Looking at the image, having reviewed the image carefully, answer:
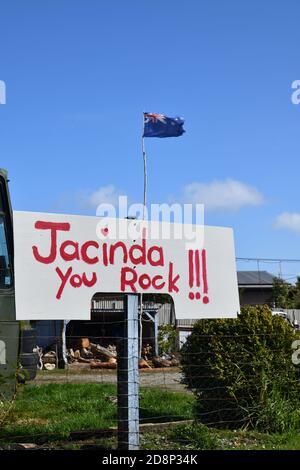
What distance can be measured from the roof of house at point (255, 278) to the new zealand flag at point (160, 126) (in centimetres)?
1959

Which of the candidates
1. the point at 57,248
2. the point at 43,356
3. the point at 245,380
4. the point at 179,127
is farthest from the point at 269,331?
the point at 179,127

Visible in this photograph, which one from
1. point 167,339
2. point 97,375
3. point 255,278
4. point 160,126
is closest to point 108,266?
point 97,375

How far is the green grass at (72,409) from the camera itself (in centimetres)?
809

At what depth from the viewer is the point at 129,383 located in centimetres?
606

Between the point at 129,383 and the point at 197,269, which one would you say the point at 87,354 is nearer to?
the point at 197,269

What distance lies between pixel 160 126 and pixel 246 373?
20.5 metres

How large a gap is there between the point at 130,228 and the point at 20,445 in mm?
2513

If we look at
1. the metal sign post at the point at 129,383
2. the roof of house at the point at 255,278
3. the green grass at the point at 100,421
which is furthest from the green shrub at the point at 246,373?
the roof of house at the point at 255,278

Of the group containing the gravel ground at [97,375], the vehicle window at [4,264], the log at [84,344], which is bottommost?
the gravel ground at [97,375]

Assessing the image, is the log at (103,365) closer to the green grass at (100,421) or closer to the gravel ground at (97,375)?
the gravel ground at (97,375)

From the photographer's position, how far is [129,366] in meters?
6.08

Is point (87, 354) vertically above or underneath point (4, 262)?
underneath

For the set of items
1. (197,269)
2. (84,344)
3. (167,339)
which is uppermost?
(197,269)
